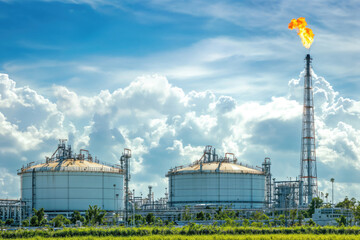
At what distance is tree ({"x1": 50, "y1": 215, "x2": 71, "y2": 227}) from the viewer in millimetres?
85162

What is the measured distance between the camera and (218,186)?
111 m

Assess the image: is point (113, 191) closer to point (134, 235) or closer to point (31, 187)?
point (31, 187)

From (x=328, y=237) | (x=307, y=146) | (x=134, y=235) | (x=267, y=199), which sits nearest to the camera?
(x=328, y=237)

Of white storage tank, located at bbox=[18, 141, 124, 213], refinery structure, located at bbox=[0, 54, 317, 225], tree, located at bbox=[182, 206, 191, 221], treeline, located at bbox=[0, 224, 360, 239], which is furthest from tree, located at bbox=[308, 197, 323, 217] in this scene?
treeline, located at bbox=[0, 224, 360, 239]

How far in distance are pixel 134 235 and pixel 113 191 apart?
47.4 m

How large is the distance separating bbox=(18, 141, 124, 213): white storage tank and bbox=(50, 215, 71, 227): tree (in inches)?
327

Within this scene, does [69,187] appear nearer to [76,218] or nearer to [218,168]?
[76,218]

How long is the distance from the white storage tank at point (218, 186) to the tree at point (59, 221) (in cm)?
2932

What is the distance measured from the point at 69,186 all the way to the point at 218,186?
3006 cm

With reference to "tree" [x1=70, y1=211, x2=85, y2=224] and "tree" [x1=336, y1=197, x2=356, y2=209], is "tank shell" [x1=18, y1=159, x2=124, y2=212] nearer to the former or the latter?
"tree" [x1=70, y1=211, x2=85, y2=224]

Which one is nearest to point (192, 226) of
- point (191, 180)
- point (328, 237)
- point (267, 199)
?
point (328, 237)

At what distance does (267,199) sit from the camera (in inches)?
4712

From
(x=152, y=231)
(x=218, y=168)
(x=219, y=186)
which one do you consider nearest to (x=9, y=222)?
(x=152, y=231)

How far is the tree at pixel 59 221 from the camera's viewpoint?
85162 mm
